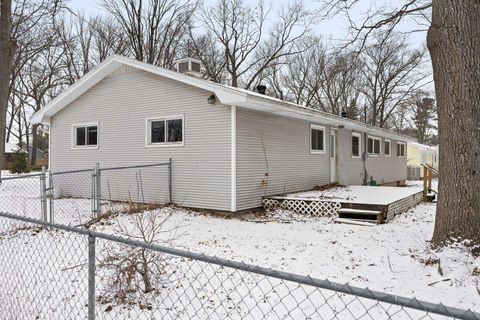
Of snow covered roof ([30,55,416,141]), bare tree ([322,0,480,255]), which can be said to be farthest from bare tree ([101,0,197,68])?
bare tree ([322,0,480,255])

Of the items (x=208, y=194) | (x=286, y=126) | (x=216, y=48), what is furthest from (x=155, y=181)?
(x=216, y=48)

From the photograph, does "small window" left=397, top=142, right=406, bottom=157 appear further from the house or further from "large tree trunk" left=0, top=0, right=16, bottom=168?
"large tree trunk" left=0, top=0, right=16, bottom=168

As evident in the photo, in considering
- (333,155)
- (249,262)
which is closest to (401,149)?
(333,155)

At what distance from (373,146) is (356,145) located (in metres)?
2.44

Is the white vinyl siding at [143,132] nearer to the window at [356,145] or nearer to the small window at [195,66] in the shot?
the small window at [195,66]

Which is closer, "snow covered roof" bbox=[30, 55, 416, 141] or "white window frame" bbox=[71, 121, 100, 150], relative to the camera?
"snow covered roof" bbox=[30, 55, 416, 141]

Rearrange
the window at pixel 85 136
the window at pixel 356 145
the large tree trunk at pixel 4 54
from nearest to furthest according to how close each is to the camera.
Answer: the large tree trunk at pixel 4 54
the window at pixel 85 136
the window at pixel 356 145

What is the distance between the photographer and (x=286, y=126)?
1147 cm

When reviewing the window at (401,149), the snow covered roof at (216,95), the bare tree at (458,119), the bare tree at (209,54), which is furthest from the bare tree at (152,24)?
the bare tree at (458,119)

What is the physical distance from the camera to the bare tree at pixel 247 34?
29.2m

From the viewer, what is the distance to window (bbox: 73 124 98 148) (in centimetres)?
1212

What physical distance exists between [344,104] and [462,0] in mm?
29396

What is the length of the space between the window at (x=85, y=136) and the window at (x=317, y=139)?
690 centimetres

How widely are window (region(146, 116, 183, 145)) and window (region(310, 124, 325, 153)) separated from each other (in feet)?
15.8
